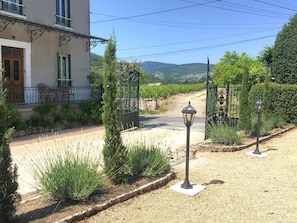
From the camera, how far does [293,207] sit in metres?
4.48

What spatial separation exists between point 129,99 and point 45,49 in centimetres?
540

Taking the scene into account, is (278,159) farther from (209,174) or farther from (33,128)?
(33,128)

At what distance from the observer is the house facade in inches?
507

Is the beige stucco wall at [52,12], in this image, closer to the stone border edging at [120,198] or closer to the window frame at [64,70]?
the window frame at [64,70]

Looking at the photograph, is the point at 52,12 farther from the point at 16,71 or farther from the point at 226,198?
the point at 226,198

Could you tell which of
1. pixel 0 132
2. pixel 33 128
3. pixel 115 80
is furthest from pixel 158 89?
pixel 0 132

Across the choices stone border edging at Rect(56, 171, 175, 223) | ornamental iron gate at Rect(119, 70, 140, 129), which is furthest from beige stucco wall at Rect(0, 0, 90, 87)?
stone border edging at Rect(56, 171, 175, 223)

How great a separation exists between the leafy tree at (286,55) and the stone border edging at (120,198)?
12087 mm

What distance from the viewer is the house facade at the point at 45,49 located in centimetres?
1288

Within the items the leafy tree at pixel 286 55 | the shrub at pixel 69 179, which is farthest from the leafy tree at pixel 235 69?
the shrub at pixel 69 179

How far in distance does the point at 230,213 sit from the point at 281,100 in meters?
10.6

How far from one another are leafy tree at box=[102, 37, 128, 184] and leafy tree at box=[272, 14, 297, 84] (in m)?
13.1

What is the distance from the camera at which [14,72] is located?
13.4 metres

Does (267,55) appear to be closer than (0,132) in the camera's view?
No
